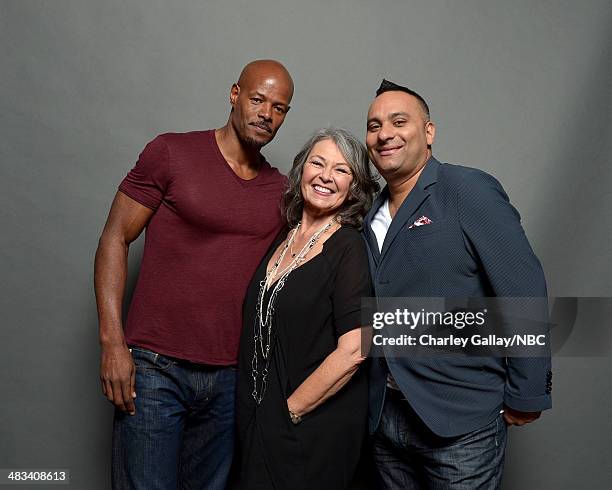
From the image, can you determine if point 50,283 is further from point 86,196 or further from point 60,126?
point 60,126

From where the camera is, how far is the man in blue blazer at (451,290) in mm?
1641

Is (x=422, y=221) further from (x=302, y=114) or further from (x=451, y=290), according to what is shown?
(x=302, y=114)

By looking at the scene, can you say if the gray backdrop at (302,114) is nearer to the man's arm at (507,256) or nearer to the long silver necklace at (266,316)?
the long silver necklace at (266,316)

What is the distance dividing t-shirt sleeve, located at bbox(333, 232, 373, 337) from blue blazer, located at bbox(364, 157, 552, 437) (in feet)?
0.14

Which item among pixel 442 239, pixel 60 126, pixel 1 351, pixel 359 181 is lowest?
pixel 1 351

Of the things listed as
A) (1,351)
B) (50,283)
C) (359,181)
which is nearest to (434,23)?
(359,181)

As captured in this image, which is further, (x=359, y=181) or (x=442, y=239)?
(x=359, y=181)

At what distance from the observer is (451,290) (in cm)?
170

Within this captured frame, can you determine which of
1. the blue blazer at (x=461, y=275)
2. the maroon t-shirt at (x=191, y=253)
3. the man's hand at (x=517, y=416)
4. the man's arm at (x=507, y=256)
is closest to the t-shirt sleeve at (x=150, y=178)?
the maroon t-shirt at (x=191, y=253)

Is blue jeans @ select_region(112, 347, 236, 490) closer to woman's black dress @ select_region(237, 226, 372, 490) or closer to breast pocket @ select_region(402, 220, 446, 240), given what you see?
woman's black dress @ select_region(237, 226, 372, 490)

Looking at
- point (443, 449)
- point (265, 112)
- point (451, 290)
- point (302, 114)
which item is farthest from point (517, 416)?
point (302, 114)

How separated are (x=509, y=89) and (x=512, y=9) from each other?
0.33 m

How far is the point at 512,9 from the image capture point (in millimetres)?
2631

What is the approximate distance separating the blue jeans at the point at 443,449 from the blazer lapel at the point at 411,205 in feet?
1.45
